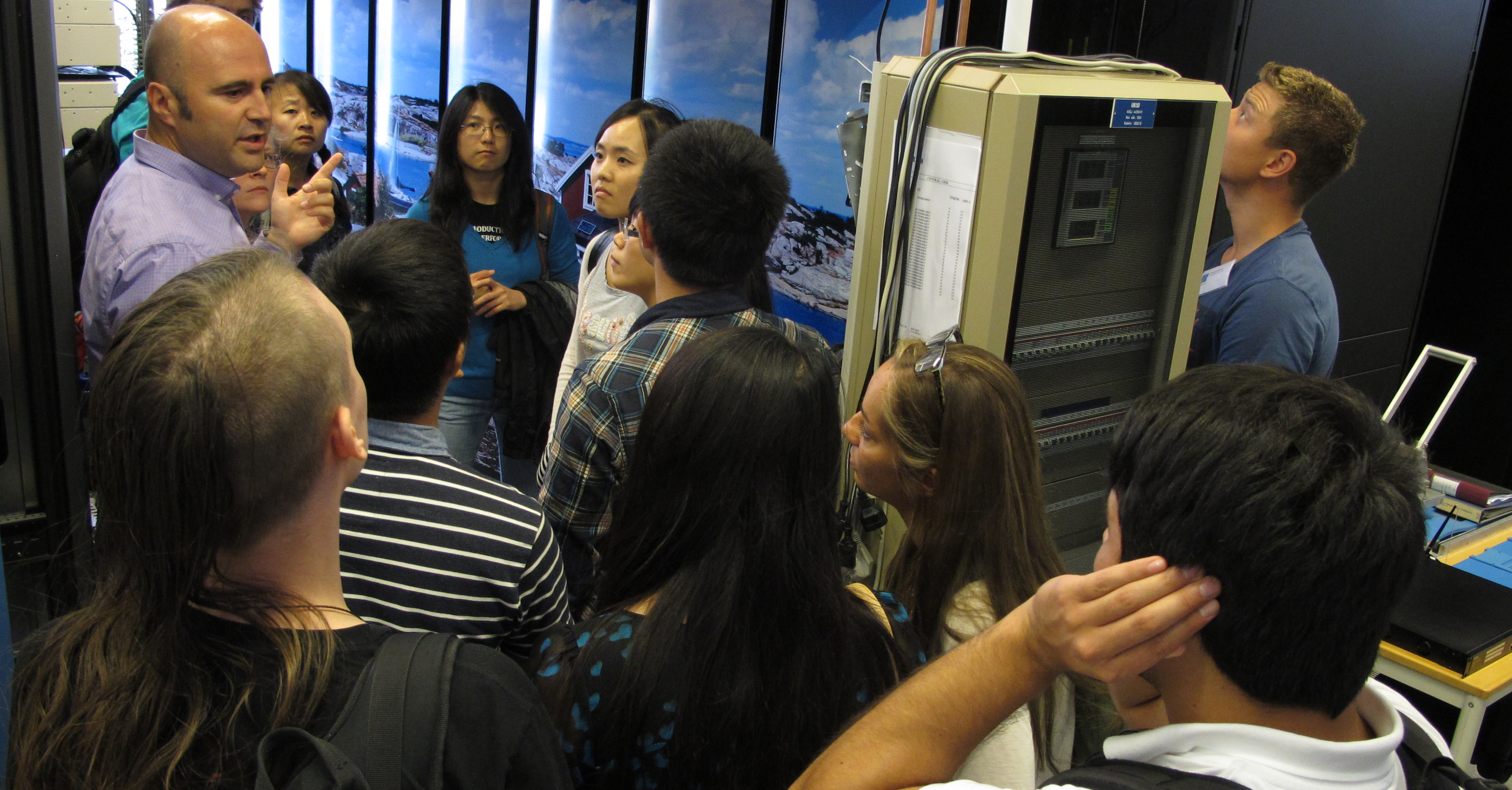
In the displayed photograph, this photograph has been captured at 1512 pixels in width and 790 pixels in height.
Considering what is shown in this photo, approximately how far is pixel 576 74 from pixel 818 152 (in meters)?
2.08

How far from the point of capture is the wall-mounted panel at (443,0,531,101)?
596 centimetres

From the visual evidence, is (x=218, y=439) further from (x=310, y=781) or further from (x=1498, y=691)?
(x=1498, y=691)

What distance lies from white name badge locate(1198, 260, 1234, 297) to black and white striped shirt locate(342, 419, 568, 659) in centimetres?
177

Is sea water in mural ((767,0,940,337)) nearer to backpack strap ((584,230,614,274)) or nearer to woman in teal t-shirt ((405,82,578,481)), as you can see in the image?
woman in teal t-shirt ((405,82,578,481))

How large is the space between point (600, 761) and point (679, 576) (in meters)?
0.22

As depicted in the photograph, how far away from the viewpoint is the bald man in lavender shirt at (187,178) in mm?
1953

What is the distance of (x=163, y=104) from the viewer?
6.91ft

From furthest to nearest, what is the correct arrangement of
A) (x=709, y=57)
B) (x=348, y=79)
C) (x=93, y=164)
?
(x=348, y=79) → (x=709, y=57) → (x=93, y=164)

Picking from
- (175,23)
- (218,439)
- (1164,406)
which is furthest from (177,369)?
(175,23)

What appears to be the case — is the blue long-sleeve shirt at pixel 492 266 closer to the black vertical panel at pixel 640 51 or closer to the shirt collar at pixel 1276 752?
the black vertical panel at pixel 640 51

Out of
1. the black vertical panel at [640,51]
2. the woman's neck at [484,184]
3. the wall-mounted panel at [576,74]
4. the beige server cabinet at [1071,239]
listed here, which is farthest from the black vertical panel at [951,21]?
the wall-mounted panel at [576,74]

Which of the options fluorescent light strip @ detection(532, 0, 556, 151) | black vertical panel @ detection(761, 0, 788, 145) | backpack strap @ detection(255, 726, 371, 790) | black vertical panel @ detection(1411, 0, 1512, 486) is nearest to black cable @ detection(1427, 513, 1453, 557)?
black vertical panel @ detection(1411, 0, 1512, 486)

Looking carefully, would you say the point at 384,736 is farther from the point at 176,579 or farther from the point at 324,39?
the point at 324,39

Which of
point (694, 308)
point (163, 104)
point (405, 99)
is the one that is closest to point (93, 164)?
point (163, 104)
